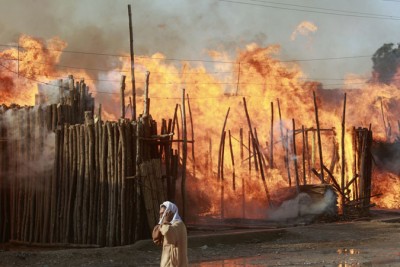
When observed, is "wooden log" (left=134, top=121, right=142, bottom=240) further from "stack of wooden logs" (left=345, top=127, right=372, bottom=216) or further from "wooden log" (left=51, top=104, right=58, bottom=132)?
"stack of wooden logs" (left=345, top=127, right=372, bottom=216)

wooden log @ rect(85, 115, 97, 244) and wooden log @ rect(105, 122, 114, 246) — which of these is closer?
wooden log @ rect(105, 122, 114, 246)

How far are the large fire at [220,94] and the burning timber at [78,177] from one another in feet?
37.9

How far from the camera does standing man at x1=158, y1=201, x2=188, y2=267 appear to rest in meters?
6.38

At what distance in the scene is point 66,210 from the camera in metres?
13.1

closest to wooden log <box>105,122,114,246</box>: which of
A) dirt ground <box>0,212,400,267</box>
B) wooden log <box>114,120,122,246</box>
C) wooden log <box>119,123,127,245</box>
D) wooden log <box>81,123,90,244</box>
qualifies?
wooden log <box>114,120,122,246</box>

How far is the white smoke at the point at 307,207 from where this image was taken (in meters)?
20.4

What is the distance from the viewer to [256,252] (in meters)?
12.9

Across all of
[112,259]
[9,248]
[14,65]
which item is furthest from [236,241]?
[14,65]

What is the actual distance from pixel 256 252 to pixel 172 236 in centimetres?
688

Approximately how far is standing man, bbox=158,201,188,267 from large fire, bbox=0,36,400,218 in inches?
708

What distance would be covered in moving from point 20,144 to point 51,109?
105 centimetres

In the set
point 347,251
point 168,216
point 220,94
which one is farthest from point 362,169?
point 168,216

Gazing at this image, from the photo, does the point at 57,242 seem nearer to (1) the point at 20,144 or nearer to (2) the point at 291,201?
(1) the point at 20,144

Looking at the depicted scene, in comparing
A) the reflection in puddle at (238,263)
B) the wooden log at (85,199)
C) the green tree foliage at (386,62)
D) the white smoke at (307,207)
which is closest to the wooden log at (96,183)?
the wooden log at (85,199)
